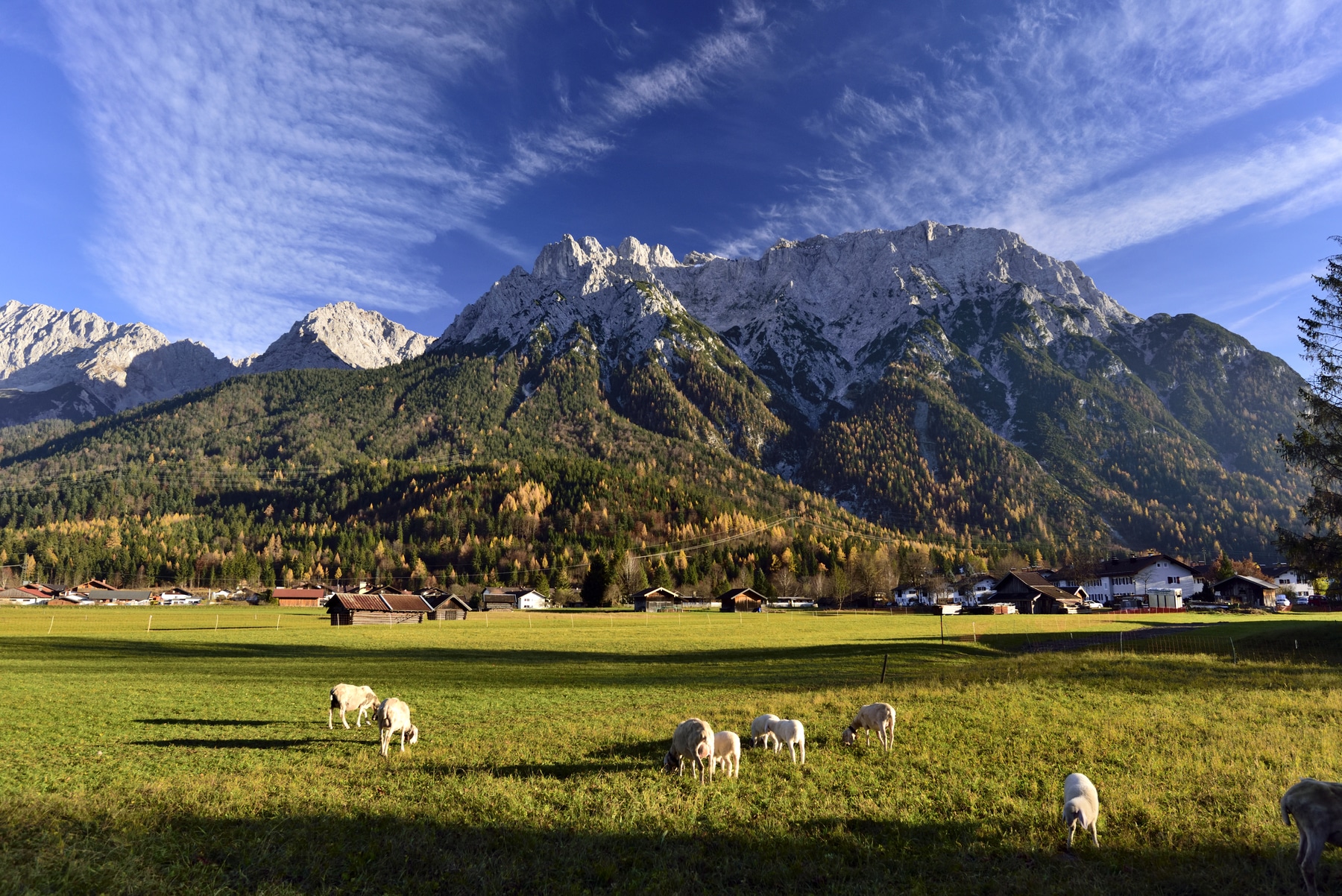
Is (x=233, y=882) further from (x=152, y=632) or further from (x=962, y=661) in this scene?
(x=152, y=632)

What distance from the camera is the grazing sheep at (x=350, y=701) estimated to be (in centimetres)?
2127

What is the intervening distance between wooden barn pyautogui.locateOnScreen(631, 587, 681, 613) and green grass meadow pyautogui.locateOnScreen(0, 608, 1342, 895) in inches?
4069

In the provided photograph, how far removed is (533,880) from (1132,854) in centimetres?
936

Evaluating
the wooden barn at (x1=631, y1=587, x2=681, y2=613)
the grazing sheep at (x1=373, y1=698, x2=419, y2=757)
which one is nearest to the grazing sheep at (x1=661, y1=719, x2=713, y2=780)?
the grazing sheep at (x1=373, y1=698, x2=419, y2=757)

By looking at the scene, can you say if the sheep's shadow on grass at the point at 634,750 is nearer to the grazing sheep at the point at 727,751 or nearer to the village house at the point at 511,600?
the grazing sheep at the point at 727,751

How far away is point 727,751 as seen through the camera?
14.2m

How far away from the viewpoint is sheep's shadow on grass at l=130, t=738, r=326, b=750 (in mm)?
18297

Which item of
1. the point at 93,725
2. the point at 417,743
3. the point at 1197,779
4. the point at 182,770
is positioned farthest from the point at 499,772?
the point at 93,725

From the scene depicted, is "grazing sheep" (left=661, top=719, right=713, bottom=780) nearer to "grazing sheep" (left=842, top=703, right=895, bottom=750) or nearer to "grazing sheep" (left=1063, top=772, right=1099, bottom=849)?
"grazing sheep" (left=842, top=703, right=895, bottom=750)

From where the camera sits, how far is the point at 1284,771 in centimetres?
1352

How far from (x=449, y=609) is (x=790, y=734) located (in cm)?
11007

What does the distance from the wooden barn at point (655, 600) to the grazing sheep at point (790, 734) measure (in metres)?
119

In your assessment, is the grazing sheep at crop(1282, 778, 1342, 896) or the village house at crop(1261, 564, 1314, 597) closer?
the grazing sheep at crop(1282, 778, 1342, 896)

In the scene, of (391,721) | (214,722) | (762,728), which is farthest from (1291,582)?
(214,722)
